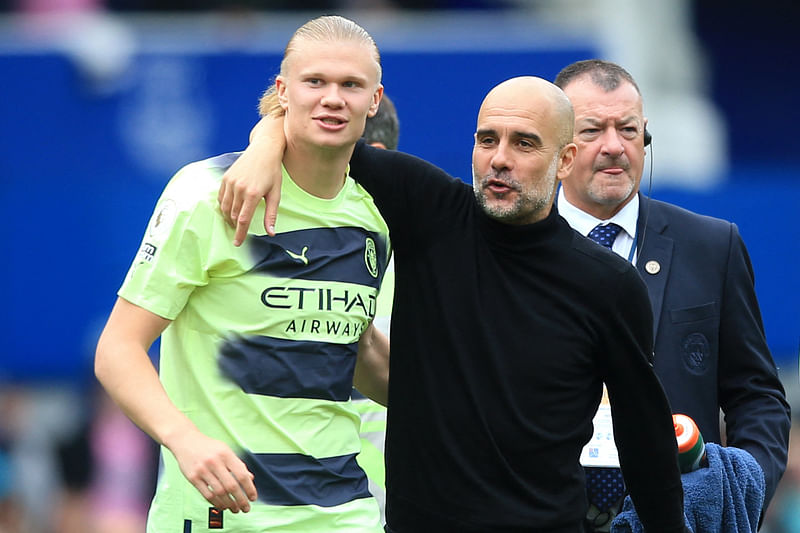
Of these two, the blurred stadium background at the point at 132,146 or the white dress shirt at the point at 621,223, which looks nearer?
the white dress shirt at the point at 621,223

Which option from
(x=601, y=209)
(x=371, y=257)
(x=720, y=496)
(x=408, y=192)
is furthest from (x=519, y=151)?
(x=720, y=496)

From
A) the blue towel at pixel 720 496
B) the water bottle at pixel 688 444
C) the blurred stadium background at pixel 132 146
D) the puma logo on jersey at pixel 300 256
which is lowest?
the blue towel at pixel 720 496

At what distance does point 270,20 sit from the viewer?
1041 centimetres

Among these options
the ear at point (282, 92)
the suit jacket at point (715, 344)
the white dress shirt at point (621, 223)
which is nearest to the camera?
the ear at point (282, 92)

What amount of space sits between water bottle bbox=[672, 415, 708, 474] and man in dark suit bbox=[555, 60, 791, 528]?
0.17 meters

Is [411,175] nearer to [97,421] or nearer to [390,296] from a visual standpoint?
[390,296]

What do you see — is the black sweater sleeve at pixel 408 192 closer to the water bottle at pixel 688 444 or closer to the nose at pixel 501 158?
the nose at pixel 501 158

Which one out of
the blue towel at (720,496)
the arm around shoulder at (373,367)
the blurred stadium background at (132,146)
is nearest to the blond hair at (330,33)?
the arm around shoulder at (373,367)

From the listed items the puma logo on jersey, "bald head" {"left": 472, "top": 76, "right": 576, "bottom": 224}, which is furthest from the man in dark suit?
the puma logo on jersey

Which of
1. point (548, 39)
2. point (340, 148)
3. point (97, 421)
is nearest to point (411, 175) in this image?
point (340, 148)

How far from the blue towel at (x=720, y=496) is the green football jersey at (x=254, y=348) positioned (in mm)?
908

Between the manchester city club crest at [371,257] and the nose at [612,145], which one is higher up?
the nose at [612,145]

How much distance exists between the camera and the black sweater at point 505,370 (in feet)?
11.1

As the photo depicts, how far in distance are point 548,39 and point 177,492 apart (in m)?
6.44
